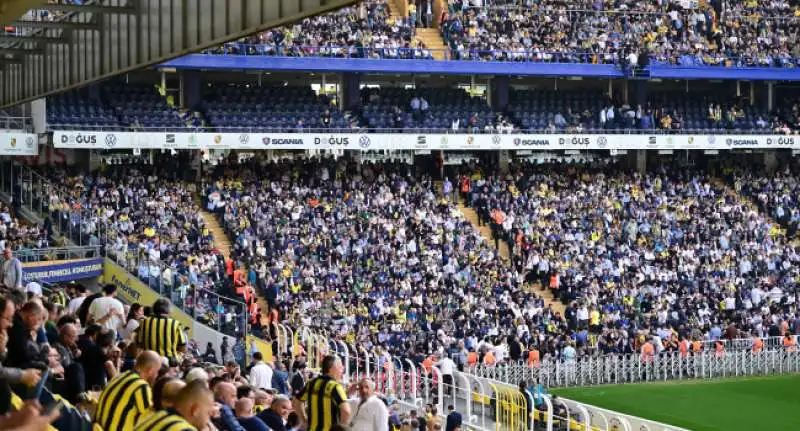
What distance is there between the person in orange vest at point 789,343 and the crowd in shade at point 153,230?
567 inches

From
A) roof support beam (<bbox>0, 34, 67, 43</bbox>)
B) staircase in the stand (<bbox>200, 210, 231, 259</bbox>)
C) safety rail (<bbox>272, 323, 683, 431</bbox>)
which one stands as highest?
roof support beam (<bbox>0, 34, 67, 43</bbox>)

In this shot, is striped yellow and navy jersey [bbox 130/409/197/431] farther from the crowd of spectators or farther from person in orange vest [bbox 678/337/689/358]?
person in orange vest [bbox 678/337/689/358]

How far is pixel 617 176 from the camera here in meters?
43.6

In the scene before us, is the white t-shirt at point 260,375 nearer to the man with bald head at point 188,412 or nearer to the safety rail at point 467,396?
the safety rail at point 467,396

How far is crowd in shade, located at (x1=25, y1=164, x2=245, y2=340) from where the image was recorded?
93.6ft

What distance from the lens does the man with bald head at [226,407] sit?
8.86m

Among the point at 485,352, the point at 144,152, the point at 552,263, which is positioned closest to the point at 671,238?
the point at 552,263

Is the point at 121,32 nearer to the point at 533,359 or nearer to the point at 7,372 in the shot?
the point at 7,372

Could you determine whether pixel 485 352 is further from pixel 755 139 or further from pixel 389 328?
pixel 755 139

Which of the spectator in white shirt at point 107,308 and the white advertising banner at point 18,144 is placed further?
the white advertising banner at point 18,144

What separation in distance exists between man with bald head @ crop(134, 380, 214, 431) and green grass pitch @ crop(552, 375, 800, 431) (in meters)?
20.3

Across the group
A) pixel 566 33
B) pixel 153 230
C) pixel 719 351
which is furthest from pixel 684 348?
pixel 566 33

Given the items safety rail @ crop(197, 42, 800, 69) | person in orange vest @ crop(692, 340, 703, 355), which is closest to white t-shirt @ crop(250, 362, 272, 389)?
person in orange vest @ crop(692, 340, 703, 355)

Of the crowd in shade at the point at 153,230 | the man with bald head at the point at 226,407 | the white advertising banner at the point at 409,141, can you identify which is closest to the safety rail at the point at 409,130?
the white advertising banner at the point at 409,141
